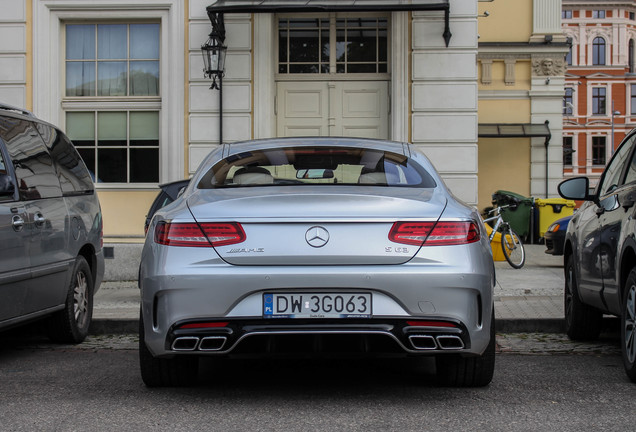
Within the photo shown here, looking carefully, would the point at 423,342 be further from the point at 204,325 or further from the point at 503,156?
the point at 503,156

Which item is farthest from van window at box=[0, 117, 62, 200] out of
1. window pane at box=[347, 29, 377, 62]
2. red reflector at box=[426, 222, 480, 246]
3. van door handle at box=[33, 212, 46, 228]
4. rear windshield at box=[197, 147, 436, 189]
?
window pane at box=[347, 29, 377, 62]

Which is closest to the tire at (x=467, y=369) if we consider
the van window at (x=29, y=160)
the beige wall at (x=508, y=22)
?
the van window at (x=29, y=160)

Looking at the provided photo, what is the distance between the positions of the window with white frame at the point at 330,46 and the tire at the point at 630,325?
8.37 m

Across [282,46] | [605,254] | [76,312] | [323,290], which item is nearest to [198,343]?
[323,290]

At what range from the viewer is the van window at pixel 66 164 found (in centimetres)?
717

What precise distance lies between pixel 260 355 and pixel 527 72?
1144 inches

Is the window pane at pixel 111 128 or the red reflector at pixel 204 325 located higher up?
the window pane at pixel 111 128

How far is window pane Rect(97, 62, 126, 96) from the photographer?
1321cm

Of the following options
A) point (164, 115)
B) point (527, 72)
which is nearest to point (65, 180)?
point (164, 115)

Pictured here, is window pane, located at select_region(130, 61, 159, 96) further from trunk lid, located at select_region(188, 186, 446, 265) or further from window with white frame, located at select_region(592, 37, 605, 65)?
window with white frame, located at select_region(592, 37, 605, 65)

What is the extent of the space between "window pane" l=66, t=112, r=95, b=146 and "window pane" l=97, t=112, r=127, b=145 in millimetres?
110

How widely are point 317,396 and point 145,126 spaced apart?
8.82m

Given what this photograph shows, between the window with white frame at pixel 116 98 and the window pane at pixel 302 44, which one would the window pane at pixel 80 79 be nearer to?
the window with white frame at pixel 116 98

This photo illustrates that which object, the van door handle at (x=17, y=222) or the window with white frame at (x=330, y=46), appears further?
the window with white frame at (x=330, y=46)
